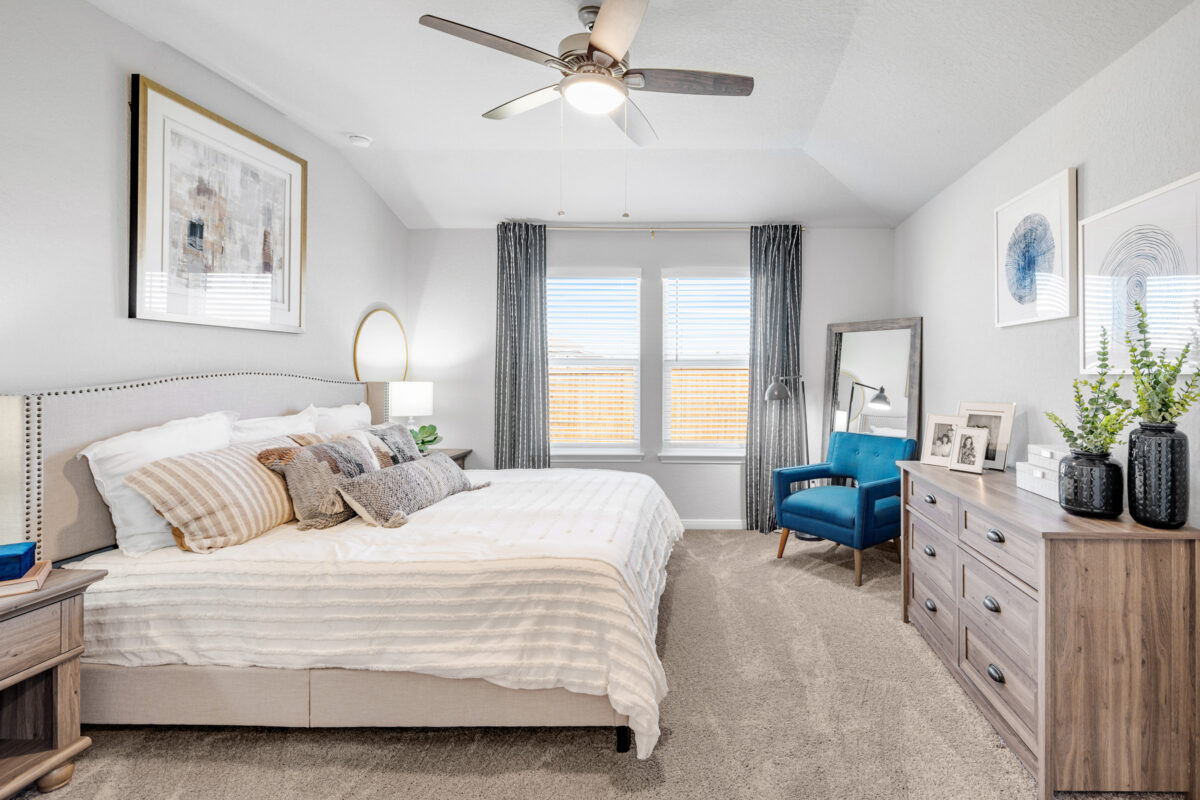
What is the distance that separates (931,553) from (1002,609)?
0.67 meters

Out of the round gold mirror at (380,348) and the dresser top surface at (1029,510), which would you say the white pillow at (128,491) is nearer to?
the round gold mirror at (380,348)

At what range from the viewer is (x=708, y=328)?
15.2ft

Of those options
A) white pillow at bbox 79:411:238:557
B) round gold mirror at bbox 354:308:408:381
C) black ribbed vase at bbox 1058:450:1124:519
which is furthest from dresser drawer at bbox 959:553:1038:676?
round gold mirror at bbox 354:308:408:381

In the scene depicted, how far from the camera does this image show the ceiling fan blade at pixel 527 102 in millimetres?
2320

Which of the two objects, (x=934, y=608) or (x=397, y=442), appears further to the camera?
(x=397, y=442)

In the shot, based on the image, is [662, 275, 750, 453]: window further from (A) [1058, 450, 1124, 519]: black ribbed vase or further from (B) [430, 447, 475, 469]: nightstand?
(A) [1058, 450, 1124, 519]: black ribbed vase

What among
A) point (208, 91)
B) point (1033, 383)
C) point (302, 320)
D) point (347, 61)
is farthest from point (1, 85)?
point (1033, 383)

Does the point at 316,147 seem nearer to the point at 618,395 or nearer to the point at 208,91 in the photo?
the point at 208,91

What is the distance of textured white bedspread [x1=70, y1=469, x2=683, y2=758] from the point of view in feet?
5.75

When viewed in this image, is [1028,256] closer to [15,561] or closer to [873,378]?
[873,378]

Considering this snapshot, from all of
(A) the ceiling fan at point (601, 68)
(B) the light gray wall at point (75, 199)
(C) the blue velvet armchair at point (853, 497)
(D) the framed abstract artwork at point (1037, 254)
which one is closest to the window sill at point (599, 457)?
(C) the blue velvet armchair at point (853, 497)

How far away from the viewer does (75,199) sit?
2.11 metres

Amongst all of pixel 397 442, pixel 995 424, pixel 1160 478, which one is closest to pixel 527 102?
pixel 397 442

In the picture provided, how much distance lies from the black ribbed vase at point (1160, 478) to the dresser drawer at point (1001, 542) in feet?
1.00
